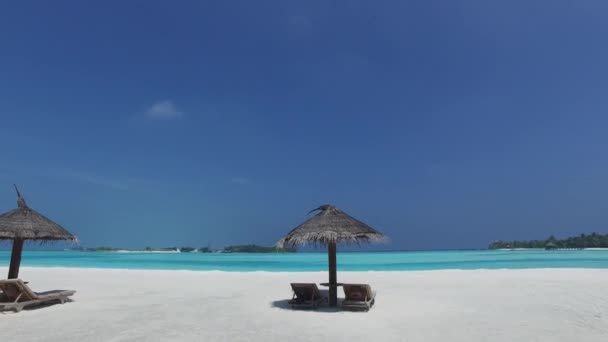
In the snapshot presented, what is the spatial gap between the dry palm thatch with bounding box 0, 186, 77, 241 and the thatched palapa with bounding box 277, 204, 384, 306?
537cm

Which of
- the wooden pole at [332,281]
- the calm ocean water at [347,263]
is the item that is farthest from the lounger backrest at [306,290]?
the calm ocean water at [347,263]

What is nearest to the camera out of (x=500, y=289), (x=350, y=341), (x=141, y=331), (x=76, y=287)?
(x=350, y=341)

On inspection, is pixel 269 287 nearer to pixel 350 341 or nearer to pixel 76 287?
pixel 76 287

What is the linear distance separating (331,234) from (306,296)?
1505mm

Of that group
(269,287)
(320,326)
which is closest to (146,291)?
(269,287)

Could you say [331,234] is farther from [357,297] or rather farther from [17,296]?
[17,296]

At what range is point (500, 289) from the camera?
458 inches

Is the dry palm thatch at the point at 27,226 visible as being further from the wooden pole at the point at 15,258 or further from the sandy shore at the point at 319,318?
the sandy shore at the point at 319,318

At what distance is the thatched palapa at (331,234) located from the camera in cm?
862

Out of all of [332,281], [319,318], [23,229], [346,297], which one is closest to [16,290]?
[23,229]

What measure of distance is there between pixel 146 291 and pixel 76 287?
2.77 metres

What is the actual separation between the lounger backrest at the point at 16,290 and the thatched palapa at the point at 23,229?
94cm

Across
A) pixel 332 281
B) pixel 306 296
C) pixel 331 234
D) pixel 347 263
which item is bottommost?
pixel 347 263

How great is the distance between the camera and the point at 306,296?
8.68 m
